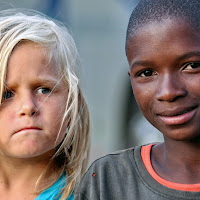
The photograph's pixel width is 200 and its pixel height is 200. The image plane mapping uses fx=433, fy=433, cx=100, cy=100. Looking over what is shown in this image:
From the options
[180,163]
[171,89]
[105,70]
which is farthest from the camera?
[105,70]

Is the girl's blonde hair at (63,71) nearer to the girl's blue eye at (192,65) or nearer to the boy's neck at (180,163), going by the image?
the boy's neck at (180,163)

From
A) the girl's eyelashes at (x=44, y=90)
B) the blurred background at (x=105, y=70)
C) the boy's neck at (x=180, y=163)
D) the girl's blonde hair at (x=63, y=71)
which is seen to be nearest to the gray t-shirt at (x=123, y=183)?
the boy's neck at (x=180, y=163)

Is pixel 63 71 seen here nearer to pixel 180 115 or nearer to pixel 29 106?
pixel 29 106

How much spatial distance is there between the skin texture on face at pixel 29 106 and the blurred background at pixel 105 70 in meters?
3.03

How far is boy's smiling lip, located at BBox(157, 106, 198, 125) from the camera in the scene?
5.50 feet

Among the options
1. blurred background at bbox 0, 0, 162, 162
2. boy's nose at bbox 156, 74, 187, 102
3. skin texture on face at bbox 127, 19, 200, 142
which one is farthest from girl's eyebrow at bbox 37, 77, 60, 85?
blurred background at bbox 0, 0, 162, 162

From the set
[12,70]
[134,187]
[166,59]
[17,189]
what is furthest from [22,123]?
[166,59]

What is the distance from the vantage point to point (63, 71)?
228 centimetres

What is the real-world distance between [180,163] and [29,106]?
2.49 ft

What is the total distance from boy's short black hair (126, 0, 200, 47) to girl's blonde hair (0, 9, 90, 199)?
575 millimetres

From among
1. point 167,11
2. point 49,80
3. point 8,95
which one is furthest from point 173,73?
point 8,95

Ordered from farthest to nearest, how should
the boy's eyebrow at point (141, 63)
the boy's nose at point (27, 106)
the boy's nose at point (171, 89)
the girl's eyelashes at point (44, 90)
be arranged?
the girl's eyelashes at point (44, 90), the boy's nose at point (27, 106), the boy's eyebrow at point (141, 63), the boy's nose at point (171, 89)

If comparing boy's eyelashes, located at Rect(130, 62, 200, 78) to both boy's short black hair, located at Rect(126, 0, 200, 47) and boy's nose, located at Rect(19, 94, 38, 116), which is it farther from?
boy's nose, located at Rect(19, 94, 38, 116)

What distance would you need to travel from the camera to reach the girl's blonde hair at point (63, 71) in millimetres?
2217
